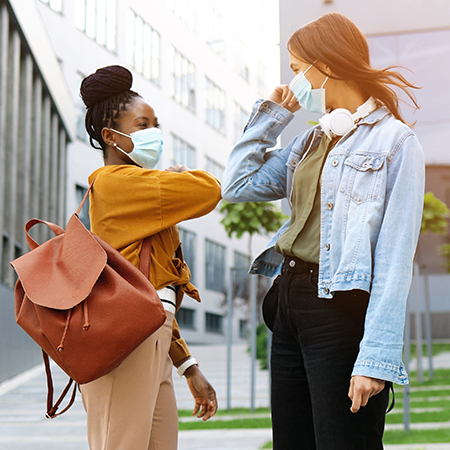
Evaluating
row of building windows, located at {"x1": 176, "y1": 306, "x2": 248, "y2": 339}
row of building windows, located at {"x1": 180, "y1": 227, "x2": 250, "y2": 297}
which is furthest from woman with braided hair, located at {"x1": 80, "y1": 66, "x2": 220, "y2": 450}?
row of building windows, located at {"x1": 180, "y1": 227, "x2": 250, "y2": 297}

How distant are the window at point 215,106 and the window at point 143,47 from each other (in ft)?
19.1

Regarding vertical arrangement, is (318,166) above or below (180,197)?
above

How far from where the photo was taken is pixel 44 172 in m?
17.0

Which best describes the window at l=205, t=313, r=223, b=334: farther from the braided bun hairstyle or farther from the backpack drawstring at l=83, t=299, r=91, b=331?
the backpack drawstring at l=83, t=299, r=91, b=331

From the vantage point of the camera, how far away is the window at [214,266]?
3306 cm

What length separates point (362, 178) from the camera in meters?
1.85

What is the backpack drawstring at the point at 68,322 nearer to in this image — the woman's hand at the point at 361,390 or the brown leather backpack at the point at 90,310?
the brown leather backpack at the point at 90,310

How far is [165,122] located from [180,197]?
2622cm

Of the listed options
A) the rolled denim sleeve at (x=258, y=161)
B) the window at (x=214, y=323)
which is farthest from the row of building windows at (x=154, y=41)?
the rolled denim sleeve at (x=258, y=161)

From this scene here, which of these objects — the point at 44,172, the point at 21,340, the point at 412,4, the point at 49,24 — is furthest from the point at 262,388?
the point at 49,24

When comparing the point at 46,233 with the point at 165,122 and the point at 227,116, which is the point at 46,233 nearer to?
the point at 165,122

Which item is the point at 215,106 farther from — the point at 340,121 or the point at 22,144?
the point at 340,121

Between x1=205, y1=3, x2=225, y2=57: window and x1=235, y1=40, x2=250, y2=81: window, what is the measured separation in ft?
6.38

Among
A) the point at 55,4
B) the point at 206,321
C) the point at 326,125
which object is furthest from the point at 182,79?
the point at 326,125
